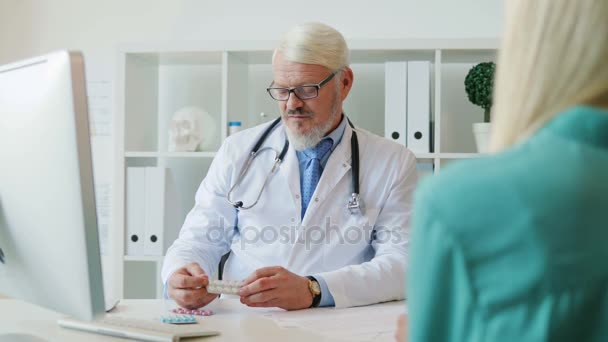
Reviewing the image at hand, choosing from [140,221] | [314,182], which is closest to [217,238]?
[314,182]

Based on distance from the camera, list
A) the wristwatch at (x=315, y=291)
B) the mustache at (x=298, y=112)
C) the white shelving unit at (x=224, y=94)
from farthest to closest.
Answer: the white shelving unit at (x=224, y=94) → the mustache at (x=298, y=112) → the wristwatch at (x=315, y=291)

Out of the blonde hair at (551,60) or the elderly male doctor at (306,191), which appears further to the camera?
the elderly male doctor at (306,191)

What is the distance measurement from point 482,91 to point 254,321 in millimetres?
1656

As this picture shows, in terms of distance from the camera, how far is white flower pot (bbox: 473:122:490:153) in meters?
2.77

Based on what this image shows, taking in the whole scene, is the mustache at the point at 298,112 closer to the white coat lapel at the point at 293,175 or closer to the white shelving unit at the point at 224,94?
the white coat lapel at the point at 293,175

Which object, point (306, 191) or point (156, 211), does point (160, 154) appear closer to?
point (156, 211)

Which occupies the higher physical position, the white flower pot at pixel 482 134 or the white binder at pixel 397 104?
the white binder at pixel 397 104

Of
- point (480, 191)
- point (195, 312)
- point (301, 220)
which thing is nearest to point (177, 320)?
point (195, 312)

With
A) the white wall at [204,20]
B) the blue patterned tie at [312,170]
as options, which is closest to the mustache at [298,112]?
the blue patterned tie at [312,170]

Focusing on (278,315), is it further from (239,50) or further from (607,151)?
(239,50)

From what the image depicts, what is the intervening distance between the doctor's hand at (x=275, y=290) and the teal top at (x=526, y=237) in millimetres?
1050

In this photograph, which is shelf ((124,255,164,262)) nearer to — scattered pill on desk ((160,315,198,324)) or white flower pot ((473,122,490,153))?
white flower pot ((473,122,490,153))

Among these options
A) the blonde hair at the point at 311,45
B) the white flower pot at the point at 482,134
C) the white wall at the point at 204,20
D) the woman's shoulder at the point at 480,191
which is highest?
the white wall at the point at 204,20

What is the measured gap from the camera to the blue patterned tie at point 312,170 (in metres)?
2.22
